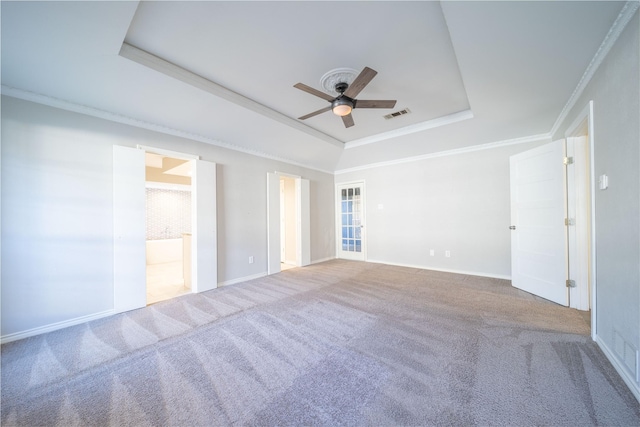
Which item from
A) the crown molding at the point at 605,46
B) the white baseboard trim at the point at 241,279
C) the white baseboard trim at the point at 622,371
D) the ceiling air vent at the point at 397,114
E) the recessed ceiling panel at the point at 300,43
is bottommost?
the white baseboard trim at the point at 241,279

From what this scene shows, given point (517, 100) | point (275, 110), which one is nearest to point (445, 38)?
point (517, 100)

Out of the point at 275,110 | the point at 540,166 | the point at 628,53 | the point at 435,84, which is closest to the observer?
the point at 628,53

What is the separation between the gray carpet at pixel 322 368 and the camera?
134 cm

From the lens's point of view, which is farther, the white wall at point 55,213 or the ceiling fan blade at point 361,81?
the white wall at point 55,213


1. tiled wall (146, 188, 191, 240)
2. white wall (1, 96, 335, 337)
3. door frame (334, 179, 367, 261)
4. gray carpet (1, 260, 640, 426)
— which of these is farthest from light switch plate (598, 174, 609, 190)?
tiled wall (146, 188, 191, 240)

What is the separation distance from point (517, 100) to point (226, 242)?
4726 millimetres

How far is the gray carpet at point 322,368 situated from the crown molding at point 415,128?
2773 millimetres

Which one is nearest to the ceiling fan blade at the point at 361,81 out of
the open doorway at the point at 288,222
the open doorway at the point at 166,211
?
the open doorway at the point at 288,222

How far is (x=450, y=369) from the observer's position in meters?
1.71

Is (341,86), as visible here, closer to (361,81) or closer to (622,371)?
(361,81)

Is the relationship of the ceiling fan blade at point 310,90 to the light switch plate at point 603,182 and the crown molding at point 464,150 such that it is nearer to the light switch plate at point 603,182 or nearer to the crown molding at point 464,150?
the light switch plate at point 603,182

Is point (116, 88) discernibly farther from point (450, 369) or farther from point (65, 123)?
point (450, 369)

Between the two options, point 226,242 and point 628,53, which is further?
point 226,242

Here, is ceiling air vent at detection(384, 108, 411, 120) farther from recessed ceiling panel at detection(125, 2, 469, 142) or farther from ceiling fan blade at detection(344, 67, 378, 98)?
ceiling fan blade at detection(344, 67, 378, 98)
